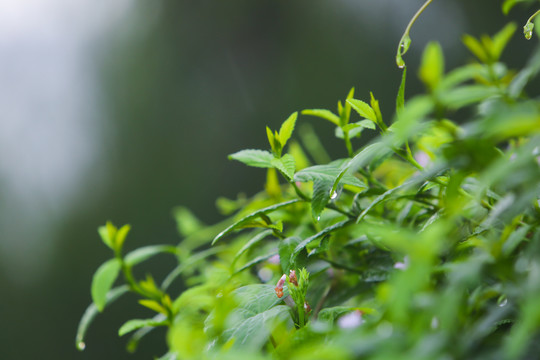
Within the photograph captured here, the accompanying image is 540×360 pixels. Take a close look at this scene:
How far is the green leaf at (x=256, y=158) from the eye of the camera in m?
0.36

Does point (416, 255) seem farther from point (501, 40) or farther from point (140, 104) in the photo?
point (140, 104)

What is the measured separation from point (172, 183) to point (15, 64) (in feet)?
3.95

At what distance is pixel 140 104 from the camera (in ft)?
7.79

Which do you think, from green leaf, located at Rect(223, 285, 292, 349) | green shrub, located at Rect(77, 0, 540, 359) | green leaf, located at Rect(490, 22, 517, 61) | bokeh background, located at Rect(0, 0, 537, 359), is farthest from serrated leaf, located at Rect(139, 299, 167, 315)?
bokeh background, located at Rect(0, 0, 537, 359)

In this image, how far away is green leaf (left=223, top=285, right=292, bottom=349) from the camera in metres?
0.26

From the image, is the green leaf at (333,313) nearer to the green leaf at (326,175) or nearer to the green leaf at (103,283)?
the green leaf at (326,175)

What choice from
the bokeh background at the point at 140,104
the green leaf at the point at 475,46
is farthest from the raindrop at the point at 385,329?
the bokeh background at the point at 140,104

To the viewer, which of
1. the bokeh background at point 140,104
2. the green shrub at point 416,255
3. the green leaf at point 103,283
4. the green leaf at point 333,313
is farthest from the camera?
the bokeh background at point 140,104

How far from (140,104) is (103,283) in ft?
6.80

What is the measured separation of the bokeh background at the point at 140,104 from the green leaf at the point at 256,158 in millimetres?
1194

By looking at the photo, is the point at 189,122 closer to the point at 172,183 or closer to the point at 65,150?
the point at 172,183

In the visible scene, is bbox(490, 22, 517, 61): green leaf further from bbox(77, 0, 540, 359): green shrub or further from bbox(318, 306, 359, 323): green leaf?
bbox(318, 306, 359, 323): green leaf

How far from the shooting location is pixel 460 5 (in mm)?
1603

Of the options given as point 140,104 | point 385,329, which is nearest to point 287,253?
point 385,329
